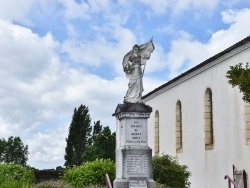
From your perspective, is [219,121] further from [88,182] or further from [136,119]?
[136,119]

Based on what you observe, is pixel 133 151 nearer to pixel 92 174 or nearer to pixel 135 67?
pixel 135 67

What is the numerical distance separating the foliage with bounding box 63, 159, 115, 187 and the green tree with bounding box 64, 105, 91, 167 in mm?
22568

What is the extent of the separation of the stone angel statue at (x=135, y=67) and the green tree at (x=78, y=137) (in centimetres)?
2743

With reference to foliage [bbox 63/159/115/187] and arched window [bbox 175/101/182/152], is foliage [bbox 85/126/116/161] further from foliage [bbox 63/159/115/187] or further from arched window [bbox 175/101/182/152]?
foliage [bbox 63/159/115/187]

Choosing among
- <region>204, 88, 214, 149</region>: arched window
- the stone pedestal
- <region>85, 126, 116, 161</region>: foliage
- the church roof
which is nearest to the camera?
the stone pedestal

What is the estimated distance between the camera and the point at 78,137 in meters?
45.5

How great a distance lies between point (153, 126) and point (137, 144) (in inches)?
727

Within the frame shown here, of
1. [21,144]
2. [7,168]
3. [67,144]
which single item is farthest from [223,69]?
[21,144]

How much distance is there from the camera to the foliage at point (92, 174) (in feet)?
67.7

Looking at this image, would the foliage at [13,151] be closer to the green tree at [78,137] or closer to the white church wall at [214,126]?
the green tree at [78,137]

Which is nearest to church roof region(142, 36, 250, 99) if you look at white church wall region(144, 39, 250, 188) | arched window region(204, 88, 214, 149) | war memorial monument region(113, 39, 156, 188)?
white church wall region(144, 39, 250, 188)

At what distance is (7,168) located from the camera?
76.7 ft

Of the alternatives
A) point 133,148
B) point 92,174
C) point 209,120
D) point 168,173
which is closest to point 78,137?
point 209,120

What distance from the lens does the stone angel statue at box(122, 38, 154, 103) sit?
16.9 m
